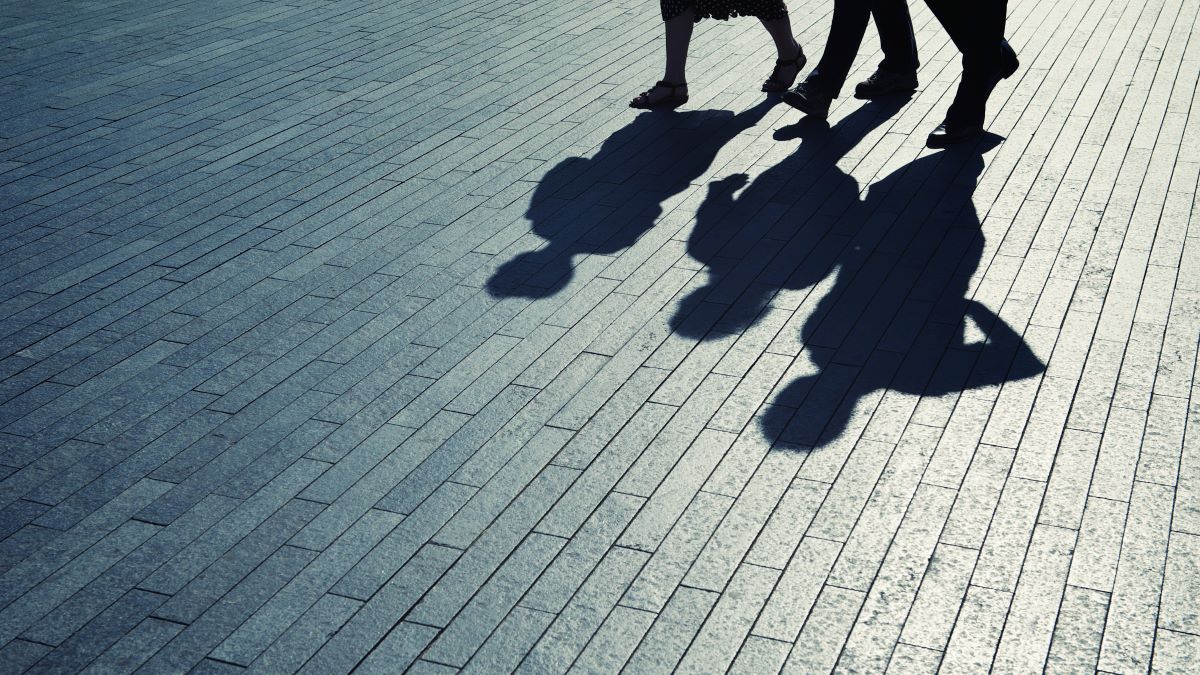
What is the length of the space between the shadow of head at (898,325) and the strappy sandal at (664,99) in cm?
183

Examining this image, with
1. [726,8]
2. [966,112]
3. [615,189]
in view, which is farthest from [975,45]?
[615,189]

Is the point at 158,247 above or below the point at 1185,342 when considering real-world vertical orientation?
above

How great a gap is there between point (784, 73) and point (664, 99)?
0.82m

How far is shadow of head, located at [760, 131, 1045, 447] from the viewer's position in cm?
434

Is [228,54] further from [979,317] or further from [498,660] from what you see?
[498,660]

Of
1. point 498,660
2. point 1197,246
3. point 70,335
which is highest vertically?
point 70,335

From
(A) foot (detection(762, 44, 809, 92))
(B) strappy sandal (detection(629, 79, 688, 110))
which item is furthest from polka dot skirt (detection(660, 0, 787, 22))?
(B) strappy sandal (detection(629, 79, 688, 110))

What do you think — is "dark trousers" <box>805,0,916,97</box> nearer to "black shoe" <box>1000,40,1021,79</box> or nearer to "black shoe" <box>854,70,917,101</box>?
"black shoe" <box>854,70,917,101</box>

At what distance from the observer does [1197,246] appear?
17.6 feet

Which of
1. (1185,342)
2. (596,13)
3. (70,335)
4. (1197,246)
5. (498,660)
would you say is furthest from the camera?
(596,13)

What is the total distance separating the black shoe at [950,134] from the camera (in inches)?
264

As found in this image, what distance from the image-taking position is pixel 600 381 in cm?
453

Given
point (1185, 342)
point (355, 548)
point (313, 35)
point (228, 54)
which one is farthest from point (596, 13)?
point (355, 548)

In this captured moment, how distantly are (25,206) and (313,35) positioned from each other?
12.4ft
